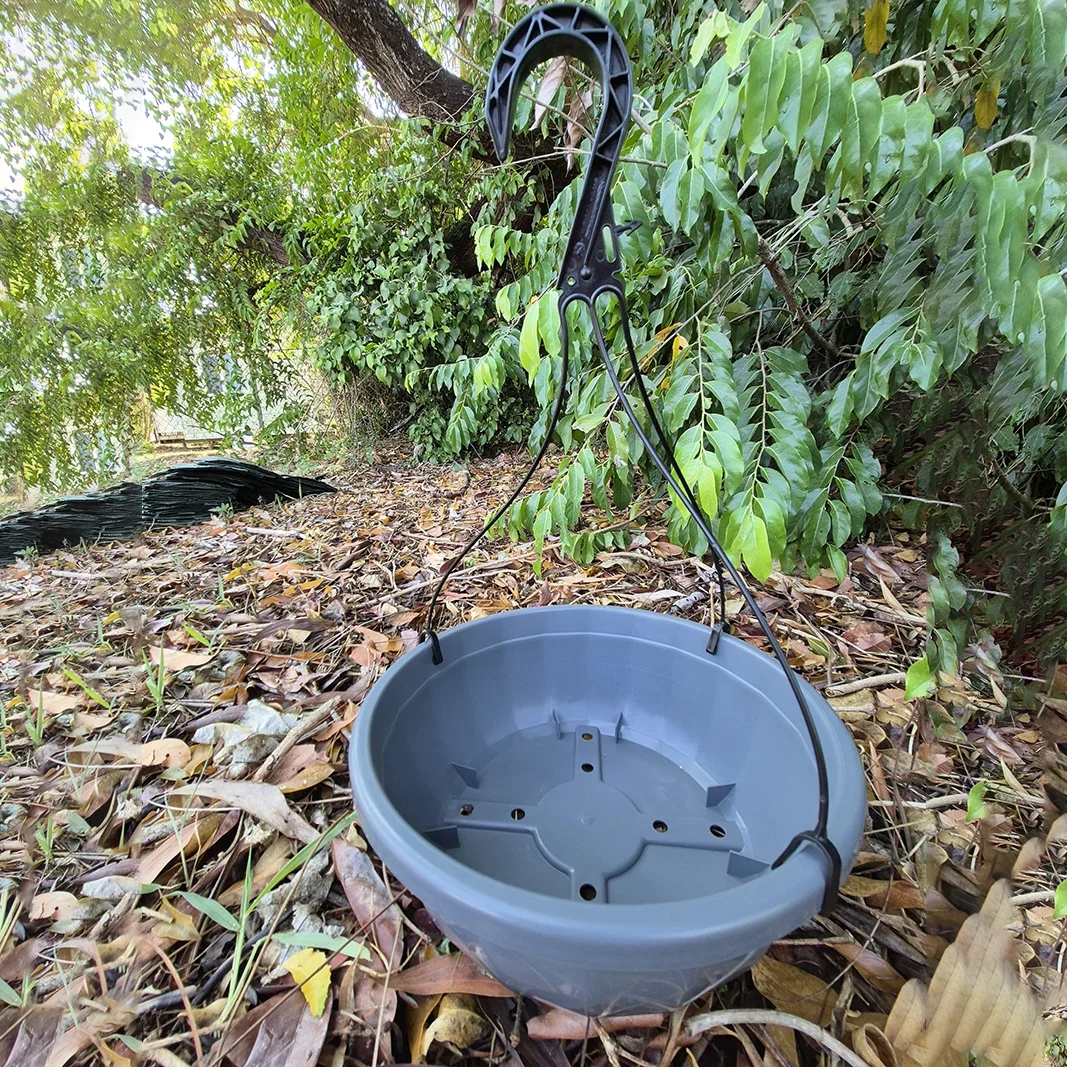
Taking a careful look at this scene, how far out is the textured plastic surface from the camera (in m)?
0.35

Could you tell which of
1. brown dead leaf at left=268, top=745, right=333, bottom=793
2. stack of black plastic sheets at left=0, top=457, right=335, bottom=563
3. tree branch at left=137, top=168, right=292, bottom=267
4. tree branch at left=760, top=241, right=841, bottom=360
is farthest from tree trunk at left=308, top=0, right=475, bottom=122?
brown dead leaf at left=268, top=745, right=333, bottom=793

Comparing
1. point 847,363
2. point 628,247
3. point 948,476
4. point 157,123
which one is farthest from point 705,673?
point 157,123

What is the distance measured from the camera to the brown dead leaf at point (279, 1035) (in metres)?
0.47

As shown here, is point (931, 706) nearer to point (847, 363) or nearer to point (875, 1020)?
point (875, 1020)

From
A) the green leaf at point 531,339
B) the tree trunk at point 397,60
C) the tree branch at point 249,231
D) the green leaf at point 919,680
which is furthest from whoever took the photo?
the tree branch at point 249,231

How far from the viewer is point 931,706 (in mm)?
844

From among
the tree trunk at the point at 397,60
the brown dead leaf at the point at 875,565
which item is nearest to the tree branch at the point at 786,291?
the brown dead leaf at the point at 875,565

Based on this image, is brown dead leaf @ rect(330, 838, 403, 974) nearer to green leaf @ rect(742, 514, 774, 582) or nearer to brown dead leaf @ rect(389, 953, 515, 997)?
brown dead leaf @ rect(389, 953, 515, 997)

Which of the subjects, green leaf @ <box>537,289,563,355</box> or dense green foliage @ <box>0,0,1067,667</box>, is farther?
green leaf @ <box>537,289,563,355</box>

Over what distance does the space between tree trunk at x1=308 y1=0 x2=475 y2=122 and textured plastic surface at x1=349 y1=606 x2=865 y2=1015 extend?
8.89 ft

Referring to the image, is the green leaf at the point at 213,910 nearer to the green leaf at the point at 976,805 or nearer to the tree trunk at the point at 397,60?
the green leaf at the point at 976,805

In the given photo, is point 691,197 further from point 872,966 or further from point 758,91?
point 872,966

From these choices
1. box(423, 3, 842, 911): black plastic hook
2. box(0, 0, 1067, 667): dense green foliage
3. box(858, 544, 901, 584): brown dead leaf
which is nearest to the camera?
box(423, 3, 842, 911): black plastic hook

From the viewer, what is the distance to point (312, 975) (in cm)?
52
